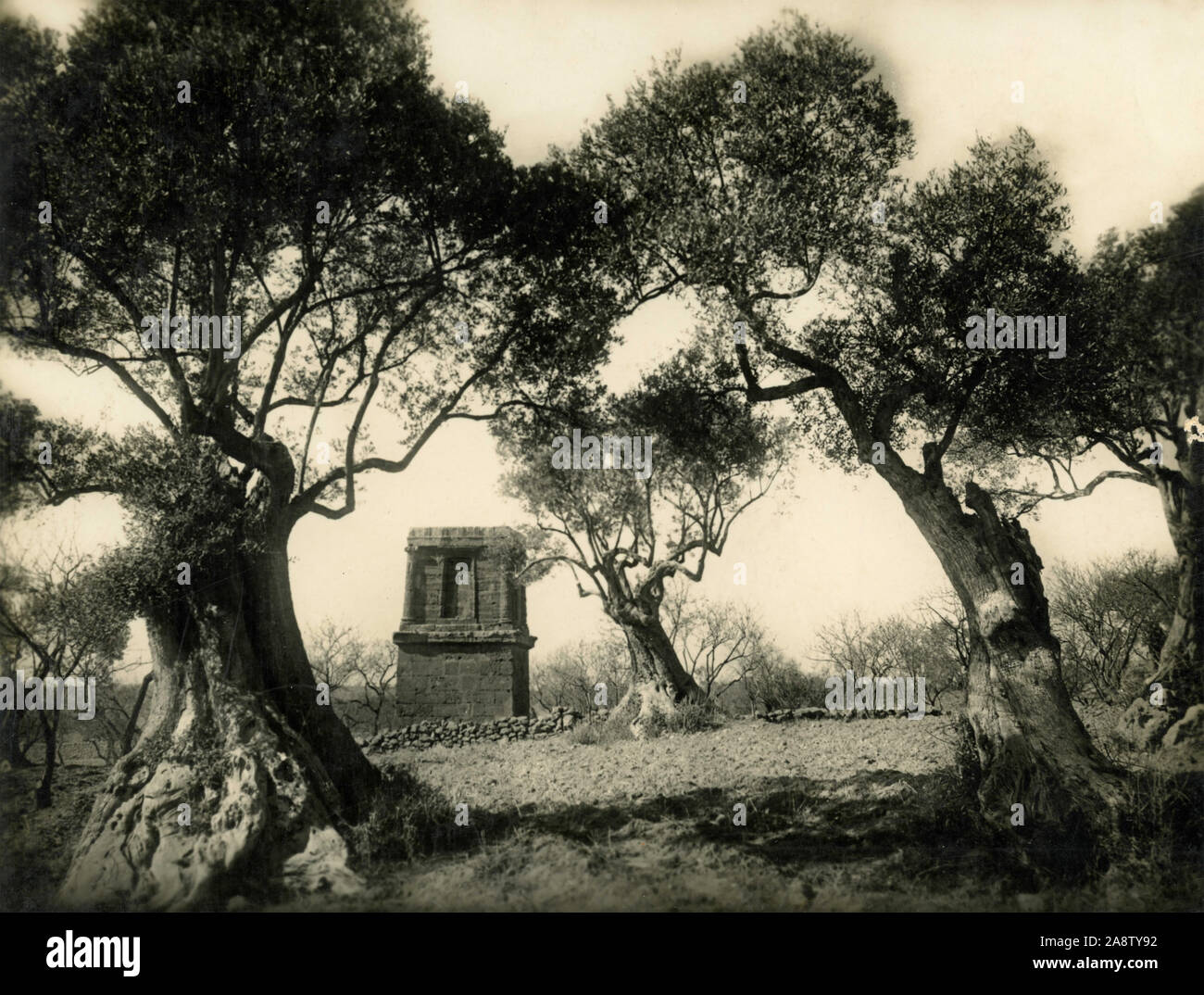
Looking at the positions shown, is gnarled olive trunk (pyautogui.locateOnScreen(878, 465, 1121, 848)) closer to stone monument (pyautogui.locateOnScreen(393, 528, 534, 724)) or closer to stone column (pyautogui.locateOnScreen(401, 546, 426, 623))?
stone monument (pyautogui.locateOnScreen(393, 528, 534, 724))

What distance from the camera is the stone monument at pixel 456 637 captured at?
1620 centimetres

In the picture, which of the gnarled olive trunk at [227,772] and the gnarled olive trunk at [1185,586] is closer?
the gnarled olive trunk at [227,772]

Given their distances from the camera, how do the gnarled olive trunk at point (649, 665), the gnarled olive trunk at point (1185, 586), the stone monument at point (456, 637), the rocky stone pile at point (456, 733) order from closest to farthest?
the gnarled olive trunk at point (1185, 586) → the rocky stone pile at point (456, 733) → the stone monument at point (456, 637) → the gnarled olive trunk at point (649, 665)

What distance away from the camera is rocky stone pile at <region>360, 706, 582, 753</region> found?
51.6 ft

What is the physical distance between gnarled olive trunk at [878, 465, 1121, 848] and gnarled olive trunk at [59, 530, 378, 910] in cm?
714

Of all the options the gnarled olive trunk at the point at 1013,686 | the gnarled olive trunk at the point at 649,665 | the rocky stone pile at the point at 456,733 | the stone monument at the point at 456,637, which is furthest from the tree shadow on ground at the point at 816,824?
the gnarled olive trunk at the point at 649,665

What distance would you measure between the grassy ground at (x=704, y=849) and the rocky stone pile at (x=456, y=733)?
4138 millimetres

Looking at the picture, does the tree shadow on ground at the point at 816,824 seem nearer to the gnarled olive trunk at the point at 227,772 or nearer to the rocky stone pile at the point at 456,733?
the gnarled olive trunk at the point at 227,772

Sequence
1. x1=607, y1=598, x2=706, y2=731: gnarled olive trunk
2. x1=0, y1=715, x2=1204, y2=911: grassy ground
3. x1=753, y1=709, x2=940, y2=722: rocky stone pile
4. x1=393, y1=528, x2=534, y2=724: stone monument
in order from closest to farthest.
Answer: x1=0, y1=715, x2=1204, y2=911: grassy ground, x1=393, y1=528, x2=534, y2=724: stone monument, x1=753, y1=709, x2=940, y2=722: rocky stone pile, x1=607, y1=598, x2=706, y2=731: gnarled olive trunk

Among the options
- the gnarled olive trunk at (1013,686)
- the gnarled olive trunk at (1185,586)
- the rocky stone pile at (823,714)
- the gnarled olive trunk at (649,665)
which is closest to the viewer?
the gnarled olive trunk at (1013,686)

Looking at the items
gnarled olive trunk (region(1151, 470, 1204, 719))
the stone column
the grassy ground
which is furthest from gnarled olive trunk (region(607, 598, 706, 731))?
gnarled olive trunk (region(1151, 470, 1204, 719))

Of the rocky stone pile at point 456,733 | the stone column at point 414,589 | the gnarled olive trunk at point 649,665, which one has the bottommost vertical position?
the rocky stone pile at point 456,733

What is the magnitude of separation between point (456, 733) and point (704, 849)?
9293 millimetres

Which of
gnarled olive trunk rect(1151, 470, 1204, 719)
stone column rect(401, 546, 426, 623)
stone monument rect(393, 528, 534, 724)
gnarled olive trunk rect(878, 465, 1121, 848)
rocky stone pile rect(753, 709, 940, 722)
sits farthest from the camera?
rocky stone pile rect(753, 709, 940, 722)
